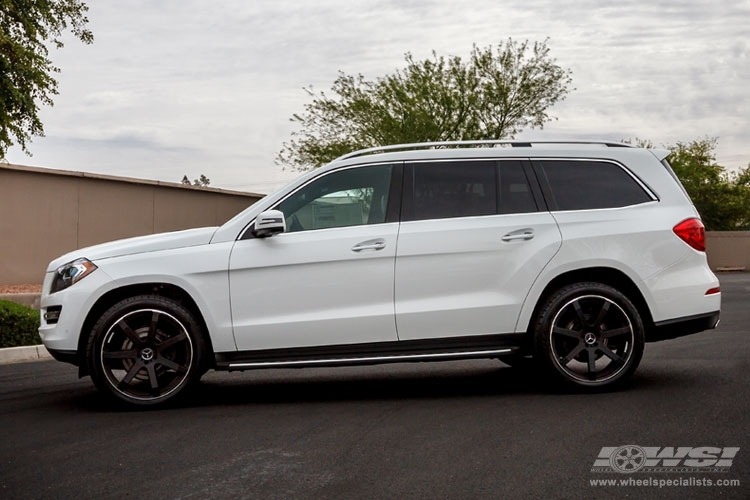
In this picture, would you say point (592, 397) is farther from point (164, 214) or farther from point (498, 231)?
point (164, 214)

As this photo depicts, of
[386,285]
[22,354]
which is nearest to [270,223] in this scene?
[386,285]

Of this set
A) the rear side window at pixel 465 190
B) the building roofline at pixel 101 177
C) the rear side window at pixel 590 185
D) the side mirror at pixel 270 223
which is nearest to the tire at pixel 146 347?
the side mirror at pixel 270 223

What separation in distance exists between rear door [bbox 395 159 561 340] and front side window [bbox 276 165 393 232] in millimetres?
230

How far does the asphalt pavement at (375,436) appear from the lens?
5.16 meters

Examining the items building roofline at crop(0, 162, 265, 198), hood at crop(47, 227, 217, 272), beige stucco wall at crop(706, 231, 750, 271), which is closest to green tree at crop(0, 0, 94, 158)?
building roofline at crop(0, 162, 265, 198)

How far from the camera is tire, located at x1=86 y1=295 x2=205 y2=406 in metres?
7.55

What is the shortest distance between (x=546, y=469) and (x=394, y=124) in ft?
133

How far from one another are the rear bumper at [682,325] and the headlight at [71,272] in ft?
14.8

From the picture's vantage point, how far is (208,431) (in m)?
6.69

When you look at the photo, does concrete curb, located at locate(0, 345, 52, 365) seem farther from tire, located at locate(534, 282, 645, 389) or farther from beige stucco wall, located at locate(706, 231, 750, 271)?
beige stucco wall, located at locate(706, 231, 750, 271)

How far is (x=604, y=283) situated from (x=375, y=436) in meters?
2.64

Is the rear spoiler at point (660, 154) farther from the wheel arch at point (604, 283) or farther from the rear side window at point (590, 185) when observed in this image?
the wheel arch at point (604, 283)

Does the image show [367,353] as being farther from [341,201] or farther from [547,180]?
[547,180]

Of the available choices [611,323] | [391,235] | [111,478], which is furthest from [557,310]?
[111,478]
